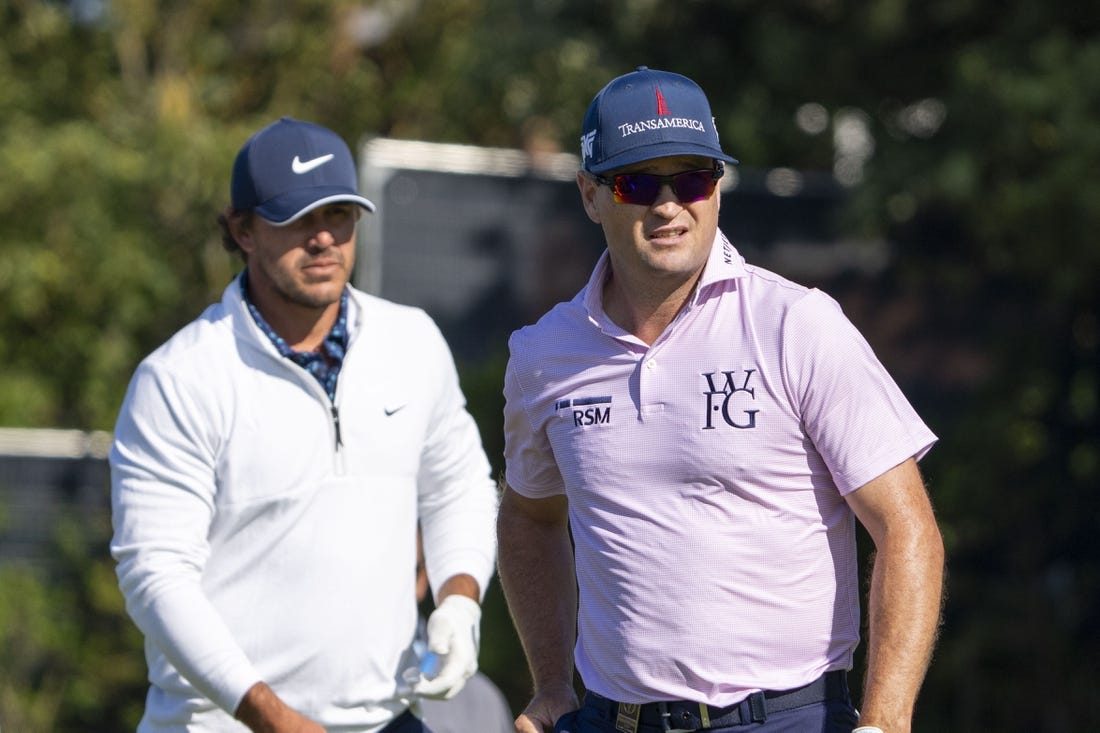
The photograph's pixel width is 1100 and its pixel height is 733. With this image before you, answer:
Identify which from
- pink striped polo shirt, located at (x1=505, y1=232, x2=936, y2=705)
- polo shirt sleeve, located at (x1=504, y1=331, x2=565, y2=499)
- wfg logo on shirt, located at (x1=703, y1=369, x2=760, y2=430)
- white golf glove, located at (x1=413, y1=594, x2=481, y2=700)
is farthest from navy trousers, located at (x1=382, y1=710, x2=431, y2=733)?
wfg logo on shirt, located at (x1=703, y1=369, x2=760, y2=430)

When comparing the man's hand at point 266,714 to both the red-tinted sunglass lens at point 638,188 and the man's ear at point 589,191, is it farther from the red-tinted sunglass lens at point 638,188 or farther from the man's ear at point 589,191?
the red-tinted sunglass lens at point 638,188

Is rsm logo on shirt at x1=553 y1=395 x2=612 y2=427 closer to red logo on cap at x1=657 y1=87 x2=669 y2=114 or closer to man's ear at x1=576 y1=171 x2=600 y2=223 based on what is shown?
man's ear at x1=576 y1=171 x2=600 y2=223

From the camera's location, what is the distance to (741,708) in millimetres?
3094

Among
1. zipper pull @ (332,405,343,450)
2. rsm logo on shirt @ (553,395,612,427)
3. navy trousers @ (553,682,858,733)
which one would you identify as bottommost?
navy trousers @ (553,682,858,733)

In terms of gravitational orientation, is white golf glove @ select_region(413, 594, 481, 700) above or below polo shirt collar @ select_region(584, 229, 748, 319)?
below

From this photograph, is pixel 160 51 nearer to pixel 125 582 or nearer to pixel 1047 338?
pixel 1047 338

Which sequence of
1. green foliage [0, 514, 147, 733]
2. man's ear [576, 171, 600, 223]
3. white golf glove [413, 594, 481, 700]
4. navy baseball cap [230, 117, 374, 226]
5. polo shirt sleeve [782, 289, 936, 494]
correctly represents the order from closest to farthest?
polo shirt sleeve [782, 289, 936, 494] → man's ear [576, 171, 600, 223] → white golf glove [413, 594, 481, 700] → navy baseball cap [230, 117, 374, 226] → green foliage [0, 514, 147, 733]

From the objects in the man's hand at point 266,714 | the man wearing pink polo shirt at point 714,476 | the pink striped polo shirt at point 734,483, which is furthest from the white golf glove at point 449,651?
the pink striped polo shirt at point 734,483

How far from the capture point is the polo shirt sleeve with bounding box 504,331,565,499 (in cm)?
352

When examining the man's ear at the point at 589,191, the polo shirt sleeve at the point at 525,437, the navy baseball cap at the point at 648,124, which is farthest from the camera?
the polo shirt sleeve at the point at 525,437

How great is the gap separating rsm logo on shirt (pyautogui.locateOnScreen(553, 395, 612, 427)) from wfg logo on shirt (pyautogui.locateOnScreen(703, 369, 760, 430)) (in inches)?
8.8

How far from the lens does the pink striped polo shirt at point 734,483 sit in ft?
10.1

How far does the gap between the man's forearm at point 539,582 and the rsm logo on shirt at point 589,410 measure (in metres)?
0.48

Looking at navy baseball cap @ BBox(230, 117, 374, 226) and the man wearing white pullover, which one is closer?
the man wearing white pullover
